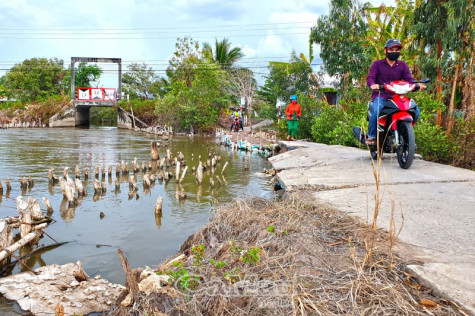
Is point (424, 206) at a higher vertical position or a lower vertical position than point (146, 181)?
higher

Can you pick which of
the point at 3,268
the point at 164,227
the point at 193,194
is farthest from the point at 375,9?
the point at 3,268

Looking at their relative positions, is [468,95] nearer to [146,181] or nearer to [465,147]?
[465,147]

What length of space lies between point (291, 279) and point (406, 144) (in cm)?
454

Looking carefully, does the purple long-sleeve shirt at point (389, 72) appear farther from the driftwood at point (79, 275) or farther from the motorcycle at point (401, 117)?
the driftwood at point (79, 275)

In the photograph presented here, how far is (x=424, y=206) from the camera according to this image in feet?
13.2

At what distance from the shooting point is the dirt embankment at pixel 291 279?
210 centimetres

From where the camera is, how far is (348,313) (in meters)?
1.99

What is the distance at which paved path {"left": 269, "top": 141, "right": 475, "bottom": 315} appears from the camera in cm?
230

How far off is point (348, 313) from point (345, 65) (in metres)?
18.8

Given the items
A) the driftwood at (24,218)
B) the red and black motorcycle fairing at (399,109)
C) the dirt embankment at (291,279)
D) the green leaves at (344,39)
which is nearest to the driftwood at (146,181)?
the driftwood at (24,218)

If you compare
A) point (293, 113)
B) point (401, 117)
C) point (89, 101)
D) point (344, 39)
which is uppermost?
point (344, 39)

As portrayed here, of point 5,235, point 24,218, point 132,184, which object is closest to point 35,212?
point 24,218

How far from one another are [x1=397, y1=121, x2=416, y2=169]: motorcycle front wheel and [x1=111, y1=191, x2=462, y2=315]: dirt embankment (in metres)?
3.04

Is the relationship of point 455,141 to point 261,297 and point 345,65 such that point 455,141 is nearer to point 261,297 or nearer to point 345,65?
point 261,297
